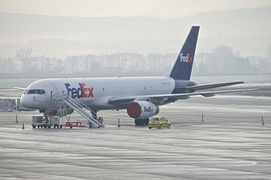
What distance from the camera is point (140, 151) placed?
4019 centimetres

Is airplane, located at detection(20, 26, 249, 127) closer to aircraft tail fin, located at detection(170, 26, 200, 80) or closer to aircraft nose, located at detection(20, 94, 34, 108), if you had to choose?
aircraft nose, located at detection(20, 94, 34, 108)

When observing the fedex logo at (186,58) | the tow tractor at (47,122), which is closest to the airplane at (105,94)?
the tow tractor at (47,122)

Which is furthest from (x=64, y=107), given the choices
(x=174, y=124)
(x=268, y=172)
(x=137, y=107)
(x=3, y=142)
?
(x=268, y=172)

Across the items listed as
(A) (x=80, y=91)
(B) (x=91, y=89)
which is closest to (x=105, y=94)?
(B) (x=91, y=89)

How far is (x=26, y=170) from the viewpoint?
1271 inches

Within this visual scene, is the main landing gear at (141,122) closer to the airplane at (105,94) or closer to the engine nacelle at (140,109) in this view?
the airplane at (105,94)

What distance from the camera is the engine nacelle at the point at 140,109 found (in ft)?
197

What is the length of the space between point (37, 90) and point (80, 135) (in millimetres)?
9078

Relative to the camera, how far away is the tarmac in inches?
1230

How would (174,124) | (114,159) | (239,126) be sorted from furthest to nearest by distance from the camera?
1. (174,124)
2. (239,126)
3. (114,159)

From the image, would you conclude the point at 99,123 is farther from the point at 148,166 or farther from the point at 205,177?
the point at 205,177

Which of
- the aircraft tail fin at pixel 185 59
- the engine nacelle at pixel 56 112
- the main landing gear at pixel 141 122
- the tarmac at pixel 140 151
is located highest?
the aircraft tail fin at pixel 185 59

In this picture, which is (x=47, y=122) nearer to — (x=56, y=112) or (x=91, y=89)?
(x=56, y=112)

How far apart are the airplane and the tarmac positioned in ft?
7.38
